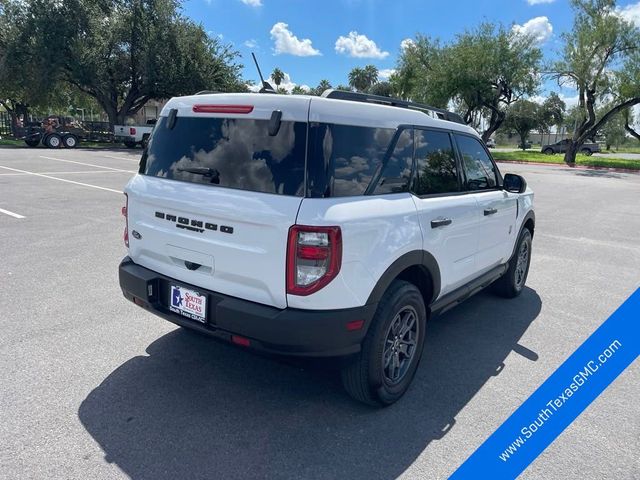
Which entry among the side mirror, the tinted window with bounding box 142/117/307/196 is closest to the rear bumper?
the tinted window with bounding box 142/117/307/196

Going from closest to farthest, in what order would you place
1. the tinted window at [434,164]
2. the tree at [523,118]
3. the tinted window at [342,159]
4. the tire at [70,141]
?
the tinted window at [342,159] → the tinted window at [434,164] → the tire at [70,141] → the tree at [523,118]

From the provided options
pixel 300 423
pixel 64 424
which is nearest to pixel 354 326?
pixel 300 423

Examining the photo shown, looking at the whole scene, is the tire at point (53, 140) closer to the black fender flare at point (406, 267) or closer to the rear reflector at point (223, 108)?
the rear reflector at point (223, 108)

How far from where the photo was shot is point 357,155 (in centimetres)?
272

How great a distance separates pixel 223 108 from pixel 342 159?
0.85 meters

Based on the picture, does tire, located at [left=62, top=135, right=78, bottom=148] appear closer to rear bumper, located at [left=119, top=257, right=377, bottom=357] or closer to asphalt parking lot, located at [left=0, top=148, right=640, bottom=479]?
asphalt parking lot, located at [left=0, top=148, right=640, bottom=479]

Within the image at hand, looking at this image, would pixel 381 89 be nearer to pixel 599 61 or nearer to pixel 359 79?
pixel 359 79

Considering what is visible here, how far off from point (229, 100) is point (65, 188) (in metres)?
10.6

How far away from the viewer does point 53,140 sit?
2664 cm

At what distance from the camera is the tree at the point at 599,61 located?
94.9 feet

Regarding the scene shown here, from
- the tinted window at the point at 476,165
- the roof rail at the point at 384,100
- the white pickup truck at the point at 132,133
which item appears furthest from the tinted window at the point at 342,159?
the white pickup truck at the point at 132,133

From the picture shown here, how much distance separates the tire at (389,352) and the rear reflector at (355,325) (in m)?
0.16

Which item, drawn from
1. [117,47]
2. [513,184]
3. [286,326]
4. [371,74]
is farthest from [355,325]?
[371,74]

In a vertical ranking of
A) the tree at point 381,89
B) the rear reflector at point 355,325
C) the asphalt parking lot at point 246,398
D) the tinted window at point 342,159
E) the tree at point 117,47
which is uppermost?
the tree at point 381,89
